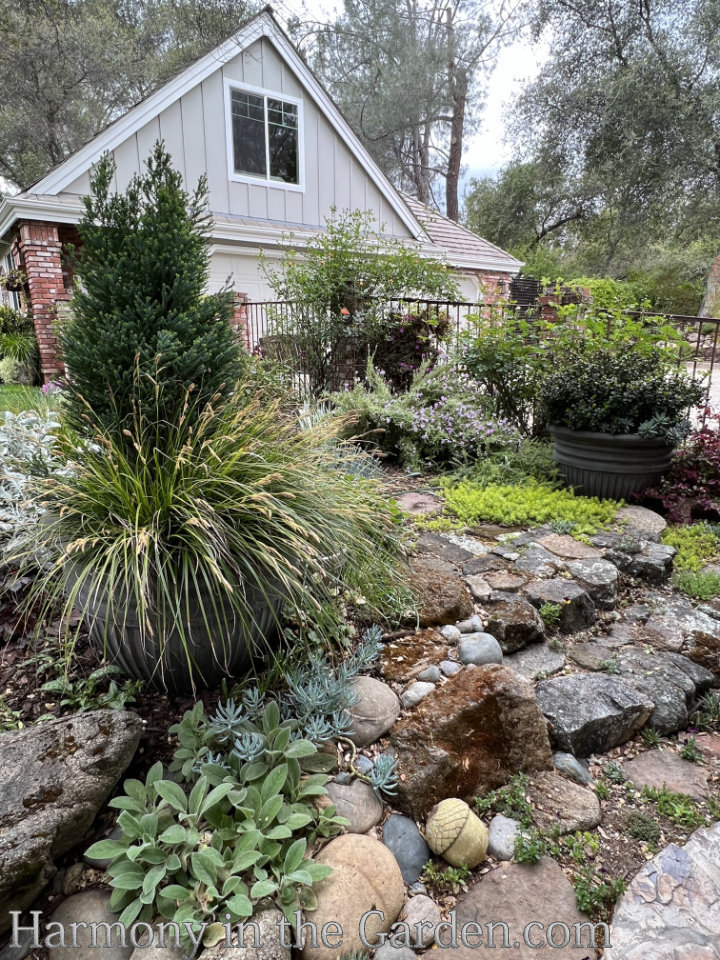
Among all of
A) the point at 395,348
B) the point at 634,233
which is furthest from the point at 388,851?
the point at 634,233

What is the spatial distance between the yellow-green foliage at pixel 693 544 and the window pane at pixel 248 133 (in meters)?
8.11

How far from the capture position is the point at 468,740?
1842 mm

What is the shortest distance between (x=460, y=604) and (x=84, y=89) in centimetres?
1590

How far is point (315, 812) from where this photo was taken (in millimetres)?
1583

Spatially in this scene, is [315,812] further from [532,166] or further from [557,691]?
[532,166]

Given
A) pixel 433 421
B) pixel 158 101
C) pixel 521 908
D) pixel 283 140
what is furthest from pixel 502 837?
pixel 283 140

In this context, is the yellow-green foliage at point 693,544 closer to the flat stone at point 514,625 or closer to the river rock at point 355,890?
the flat stone at point 514,625

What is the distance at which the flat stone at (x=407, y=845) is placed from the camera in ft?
5.22

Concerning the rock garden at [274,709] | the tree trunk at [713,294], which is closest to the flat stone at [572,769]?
the rock garden at [274,709]

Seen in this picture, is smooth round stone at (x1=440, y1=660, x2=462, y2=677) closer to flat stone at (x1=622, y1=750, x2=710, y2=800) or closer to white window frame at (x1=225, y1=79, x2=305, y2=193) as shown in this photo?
flat stone at (x1=622, y1=750, x2=710, y2=800)

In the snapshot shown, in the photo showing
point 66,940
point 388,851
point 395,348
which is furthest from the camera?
point 395,348

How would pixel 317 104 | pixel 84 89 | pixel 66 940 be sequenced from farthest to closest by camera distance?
1. pixel 84 89
2. pixel 317 104
3. pixel 66 940

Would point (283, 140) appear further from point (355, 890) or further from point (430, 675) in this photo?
point (355, 890)

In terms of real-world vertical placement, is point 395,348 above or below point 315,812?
above
